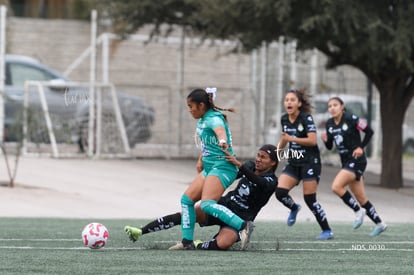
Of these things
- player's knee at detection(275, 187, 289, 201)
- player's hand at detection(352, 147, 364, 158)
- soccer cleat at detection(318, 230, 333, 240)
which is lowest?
soccer cleat at detection(318, 230, 333, 240)

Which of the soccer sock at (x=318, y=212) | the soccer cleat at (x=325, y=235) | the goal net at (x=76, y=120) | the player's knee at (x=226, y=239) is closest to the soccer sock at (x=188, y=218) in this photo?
the player's knee at (x=226, y=239)

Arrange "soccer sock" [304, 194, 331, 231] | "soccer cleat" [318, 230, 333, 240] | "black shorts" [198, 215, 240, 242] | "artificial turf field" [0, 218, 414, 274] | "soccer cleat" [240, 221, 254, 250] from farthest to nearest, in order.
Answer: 1. "soccer sock" [304, 194, 331, 231]
2. "soccer cleat" [318, 230, 333, 240]
3. "black shorts" [198, 215, 240, 242]
4. "soccer cleat" [240, 221, 254, 250]
5. "artificial turf field" [0, 218, 414, 274]

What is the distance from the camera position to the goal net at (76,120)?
24.9 metres

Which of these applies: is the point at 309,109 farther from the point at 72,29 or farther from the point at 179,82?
the point at 72,29

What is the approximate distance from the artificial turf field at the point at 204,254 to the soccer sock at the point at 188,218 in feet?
0.89

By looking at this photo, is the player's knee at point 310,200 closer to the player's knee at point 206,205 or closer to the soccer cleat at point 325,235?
the soccer cleat at point 325,235

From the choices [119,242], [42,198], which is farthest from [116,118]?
[119,242]

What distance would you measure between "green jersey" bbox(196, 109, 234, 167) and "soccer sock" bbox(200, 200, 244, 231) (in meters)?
0.44

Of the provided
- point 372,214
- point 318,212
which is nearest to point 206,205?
point 318,212

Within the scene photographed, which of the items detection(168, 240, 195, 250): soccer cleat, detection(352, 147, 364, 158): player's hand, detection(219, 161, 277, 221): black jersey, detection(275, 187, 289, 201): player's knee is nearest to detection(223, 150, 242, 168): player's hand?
detection(219, 161, 277, 221): black jersey

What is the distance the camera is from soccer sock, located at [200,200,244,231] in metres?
11.2

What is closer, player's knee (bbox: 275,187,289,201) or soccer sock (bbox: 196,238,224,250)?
soccer sock (bbox: 196,238,224,250)

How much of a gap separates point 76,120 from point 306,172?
1193 centimetres

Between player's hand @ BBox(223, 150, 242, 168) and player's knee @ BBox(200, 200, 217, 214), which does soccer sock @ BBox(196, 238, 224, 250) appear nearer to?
player's knee @ BBox(200, 200, 217, 214)
